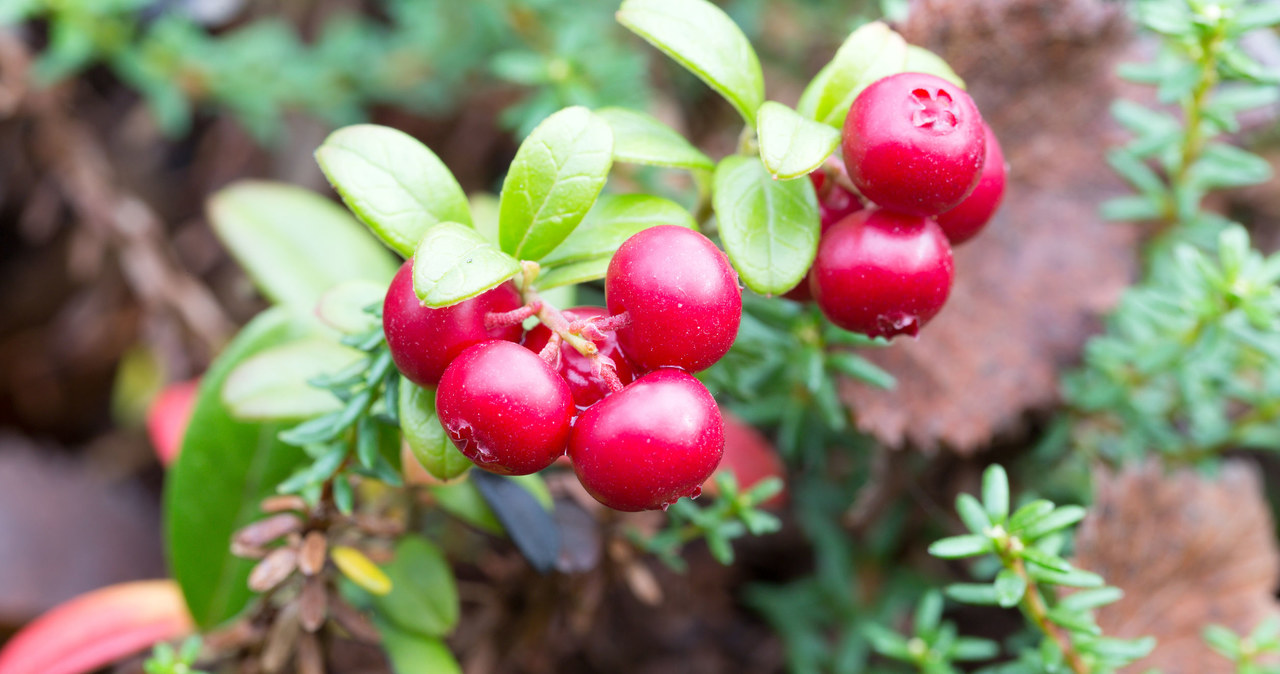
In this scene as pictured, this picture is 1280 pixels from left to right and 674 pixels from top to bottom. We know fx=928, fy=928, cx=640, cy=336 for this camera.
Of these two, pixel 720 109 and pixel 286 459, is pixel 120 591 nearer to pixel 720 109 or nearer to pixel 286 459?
pixel 286 459

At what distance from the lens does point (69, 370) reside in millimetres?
2727

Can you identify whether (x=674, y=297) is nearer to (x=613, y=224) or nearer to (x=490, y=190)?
(x=613, y=224)

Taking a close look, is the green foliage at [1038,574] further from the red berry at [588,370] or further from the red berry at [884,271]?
the red berry at [588,370]

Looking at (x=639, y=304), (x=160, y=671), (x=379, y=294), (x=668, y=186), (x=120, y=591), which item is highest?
(x=639, y=304)

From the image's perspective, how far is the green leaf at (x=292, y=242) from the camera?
1691mm

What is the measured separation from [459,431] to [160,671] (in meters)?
0.74

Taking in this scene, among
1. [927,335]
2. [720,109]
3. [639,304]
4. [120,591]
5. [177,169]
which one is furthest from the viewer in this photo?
[177,169]

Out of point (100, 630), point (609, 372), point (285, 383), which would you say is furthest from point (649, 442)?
point (100, 630)

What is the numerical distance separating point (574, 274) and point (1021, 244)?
1415 mm

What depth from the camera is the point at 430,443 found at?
1.09 metres

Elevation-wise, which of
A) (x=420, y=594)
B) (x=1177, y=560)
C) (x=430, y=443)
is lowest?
(x=1177, y=560)

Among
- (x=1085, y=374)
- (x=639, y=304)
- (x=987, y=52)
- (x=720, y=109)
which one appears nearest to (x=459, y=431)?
(x=639, y=304)

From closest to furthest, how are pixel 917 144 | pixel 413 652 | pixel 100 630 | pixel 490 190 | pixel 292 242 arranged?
pixel 917 144 → pixel 413 652 → pixel 100 630 → pixel 292 242 → pixel 490 190

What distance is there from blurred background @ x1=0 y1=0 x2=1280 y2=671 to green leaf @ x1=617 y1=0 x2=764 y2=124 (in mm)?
459
